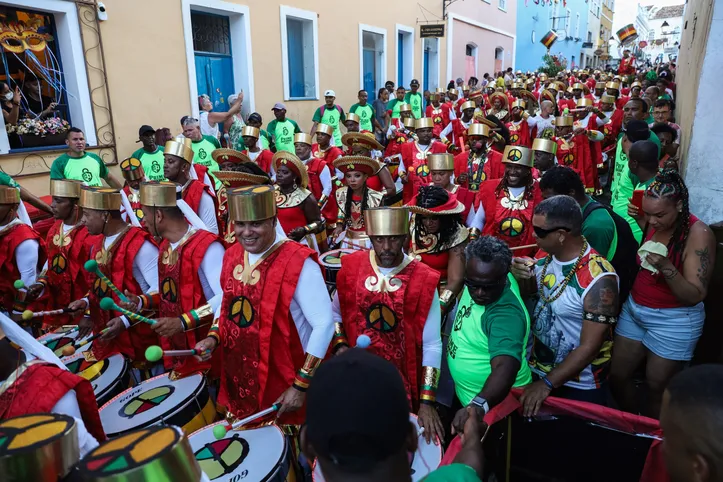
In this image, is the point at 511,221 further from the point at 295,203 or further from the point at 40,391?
the point at 40,391

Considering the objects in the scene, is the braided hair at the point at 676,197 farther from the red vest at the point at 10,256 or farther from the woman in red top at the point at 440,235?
the red vest at the point at 10,256

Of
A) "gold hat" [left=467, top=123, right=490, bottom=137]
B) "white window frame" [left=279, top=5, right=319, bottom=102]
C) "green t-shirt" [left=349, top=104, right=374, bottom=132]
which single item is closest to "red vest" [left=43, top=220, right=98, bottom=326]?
"gold hat" [left=467, top=123, right=490, bottom=137]

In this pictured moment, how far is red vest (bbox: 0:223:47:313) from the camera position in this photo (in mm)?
4227

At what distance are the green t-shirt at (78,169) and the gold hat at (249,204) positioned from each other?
4.95m

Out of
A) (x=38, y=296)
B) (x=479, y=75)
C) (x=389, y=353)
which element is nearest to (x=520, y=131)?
(x=389, y=353)

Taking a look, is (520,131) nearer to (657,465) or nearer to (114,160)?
(114,160)

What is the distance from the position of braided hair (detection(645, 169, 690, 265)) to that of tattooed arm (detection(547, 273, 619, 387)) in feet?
2.59

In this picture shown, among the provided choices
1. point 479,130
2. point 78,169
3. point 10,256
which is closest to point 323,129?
point 479,130

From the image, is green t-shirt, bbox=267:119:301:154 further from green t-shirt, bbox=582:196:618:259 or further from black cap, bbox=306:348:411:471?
black cap, bbox=306:348:411:471

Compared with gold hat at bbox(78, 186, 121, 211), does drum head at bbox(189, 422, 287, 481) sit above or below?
below

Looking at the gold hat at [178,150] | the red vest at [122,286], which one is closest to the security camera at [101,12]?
the gold hat at [178,150]

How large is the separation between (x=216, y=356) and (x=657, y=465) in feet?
8.70

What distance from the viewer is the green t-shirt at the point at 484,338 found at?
2459mm

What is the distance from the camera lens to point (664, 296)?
10.5 ft
